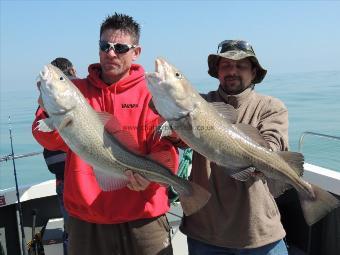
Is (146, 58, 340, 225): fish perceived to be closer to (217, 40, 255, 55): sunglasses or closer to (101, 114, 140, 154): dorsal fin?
(101, 114, 140, 154): dorsal fin

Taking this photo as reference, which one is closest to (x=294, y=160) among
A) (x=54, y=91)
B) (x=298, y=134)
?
(x=54, y=91)

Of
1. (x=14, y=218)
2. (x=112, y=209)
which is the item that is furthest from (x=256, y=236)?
(x=14, y=218)

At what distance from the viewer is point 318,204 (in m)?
3.29

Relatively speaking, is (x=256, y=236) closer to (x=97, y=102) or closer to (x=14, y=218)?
(x=97, y=102)

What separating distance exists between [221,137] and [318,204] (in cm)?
100

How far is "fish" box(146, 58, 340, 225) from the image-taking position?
274 centimetres

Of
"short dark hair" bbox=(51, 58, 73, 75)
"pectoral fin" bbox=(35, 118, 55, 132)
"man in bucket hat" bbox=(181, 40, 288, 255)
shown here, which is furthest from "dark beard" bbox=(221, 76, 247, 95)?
"short dark hair" bbox=(51, 58, 73, 75)

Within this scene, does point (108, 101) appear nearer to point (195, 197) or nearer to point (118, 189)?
point (118, 189)

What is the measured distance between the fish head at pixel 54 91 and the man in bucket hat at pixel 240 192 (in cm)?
118

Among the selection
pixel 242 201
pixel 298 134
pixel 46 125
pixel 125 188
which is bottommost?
pixel 298 134

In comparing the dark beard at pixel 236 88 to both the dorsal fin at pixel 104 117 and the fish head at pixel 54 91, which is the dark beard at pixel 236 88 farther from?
the fish head at pixel 54 91

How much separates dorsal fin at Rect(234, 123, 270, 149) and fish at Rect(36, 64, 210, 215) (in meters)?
0.52

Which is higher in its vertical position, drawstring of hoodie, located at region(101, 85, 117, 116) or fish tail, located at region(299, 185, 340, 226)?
drawstring of hoodie, located at region(101, 85, 117, 116)

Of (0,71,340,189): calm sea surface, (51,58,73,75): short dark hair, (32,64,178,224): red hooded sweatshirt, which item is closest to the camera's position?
(32,64,178,224): red hooded sweatshirt
